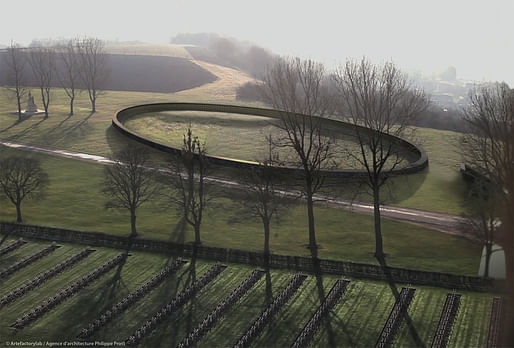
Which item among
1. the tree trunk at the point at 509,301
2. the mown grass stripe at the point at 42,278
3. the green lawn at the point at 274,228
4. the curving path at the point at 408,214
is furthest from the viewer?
the curving path at the point at 408,214

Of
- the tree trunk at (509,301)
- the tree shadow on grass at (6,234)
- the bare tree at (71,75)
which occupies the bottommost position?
the tree shadow on grass at (6,234)

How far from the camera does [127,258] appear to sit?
43.5m

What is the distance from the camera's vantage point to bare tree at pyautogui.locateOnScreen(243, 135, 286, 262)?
1763 inches

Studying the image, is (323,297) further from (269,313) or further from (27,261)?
(27,261)

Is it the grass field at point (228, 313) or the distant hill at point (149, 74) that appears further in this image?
the distant hill at point (149, 74)

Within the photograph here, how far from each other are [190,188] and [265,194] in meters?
6.81

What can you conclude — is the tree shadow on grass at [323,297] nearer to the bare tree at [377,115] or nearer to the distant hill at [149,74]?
the bare tree at [377,115]

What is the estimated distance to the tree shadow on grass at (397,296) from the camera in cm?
3309

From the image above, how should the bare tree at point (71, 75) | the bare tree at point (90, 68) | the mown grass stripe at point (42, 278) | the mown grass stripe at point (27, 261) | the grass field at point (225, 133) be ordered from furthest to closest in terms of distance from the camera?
the bare tree at point (90, 68) → the bare tree at point (71, 75) → the grass field at point (225, 133) → the mown grass stripe at point (27, 261) → the mown grass stripe at point (42, 278)

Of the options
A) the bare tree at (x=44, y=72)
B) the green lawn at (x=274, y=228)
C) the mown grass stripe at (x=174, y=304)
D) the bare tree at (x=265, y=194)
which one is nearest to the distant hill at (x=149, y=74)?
the bare tree at (x=44, y=72)

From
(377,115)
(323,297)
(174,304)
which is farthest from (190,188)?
(377,115)

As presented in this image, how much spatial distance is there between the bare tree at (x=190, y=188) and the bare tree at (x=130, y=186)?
8.39 feet

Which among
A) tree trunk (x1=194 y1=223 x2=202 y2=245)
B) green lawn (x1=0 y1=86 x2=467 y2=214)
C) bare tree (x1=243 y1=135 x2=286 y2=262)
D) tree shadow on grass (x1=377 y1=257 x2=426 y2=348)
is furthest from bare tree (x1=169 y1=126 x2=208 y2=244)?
tree shadow on grass (x1=377 y1=257 x2=426 y2=348)

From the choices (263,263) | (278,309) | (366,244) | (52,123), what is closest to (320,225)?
(366,244)
